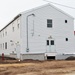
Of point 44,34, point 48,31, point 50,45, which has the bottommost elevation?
point 50,45

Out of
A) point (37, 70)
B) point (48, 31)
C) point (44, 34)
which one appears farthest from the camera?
point (48, 31)

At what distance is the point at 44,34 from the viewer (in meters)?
34.4

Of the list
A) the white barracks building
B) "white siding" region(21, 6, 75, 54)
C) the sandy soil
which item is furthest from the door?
the sandy soil

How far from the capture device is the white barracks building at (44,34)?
33.4 meters

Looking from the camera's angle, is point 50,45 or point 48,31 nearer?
point 50,45

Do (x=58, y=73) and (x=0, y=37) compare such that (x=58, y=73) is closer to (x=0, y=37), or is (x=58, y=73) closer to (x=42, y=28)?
(x=42, y=28)

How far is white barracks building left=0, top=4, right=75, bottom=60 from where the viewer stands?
33.4 meters

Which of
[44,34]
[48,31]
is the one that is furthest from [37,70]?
[48,31]

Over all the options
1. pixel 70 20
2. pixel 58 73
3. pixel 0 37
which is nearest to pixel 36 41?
pixel 70 20

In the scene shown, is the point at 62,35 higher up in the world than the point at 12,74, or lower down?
higher up

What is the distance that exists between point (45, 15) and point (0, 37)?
24.5 meters

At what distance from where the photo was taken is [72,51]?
118ft

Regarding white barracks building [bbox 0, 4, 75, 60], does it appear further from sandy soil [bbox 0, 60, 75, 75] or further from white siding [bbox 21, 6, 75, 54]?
sandy soil [bbox 0, 60, 75, 75]

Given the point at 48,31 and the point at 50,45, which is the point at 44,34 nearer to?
the point at 48,31
